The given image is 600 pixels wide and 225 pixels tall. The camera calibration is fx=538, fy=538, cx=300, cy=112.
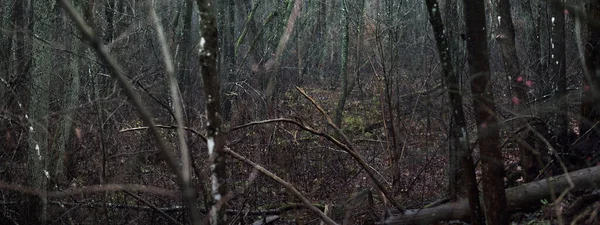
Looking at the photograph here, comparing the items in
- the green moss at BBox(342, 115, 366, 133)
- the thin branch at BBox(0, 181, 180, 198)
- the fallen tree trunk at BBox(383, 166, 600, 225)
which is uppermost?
the thin branch at BBox(0, 181, 180, 198)

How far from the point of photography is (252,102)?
10758 millimetres

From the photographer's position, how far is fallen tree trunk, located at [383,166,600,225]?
5637 millimetres

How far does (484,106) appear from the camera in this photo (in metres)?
4.66

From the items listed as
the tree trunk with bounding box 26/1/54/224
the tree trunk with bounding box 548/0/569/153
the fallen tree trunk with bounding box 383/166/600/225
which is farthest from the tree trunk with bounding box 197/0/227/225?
the tree trunk with bounding box 548/0/569/153

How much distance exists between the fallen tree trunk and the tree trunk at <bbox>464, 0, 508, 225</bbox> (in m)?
0.72

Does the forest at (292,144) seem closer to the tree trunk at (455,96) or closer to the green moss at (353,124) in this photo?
the tree trunk at (455,96)

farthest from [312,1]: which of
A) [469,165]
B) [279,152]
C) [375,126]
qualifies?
[469,165]

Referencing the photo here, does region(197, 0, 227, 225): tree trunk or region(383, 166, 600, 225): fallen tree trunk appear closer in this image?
region(197, 0, 227, 225): tree trunk

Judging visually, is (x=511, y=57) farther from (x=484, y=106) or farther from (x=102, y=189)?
(x=102, y=189)

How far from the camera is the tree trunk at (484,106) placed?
15.2 feet

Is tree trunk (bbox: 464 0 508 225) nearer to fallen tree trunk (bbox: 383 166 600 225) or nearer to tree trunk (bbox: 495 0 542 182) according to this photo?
fallen tree trunk (bbox: 383 166 600 225)

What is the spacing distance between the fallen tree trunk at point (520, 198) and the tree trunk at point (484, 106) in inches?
28.2

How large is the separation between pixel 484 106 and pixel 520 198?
1990mm

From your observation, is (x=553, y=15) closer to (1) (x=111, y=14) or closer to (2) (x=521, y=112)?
(2) (x=521, y=112)
